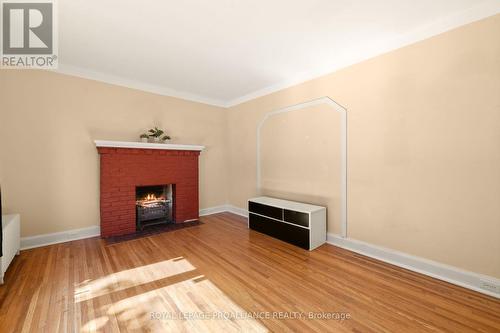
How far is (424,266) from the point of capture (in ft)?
8.03

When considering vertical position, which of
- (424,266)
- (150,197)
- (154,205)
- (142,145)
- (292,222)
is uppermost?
(142,145)

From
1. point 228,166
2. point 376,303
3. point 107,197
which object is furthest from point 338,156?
point 107,197

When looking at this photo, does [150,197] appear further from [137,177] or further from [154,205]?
[137,177]

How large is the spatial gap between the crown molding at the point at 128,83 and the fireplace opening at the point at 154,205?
197 cm

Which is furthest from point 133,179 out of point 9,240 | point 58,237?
point 9,240

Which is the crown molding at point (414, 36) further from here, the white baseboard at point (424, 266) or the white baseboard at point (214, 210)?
the white baseboard at point (214, 210)

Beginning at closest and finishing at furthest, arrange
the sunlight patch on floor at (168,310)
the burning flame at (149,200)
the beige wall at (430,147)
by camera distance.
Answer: the sunlight patch on floor at (168,310) → the beige wall at (430,147) → the burning flame at (149,200)

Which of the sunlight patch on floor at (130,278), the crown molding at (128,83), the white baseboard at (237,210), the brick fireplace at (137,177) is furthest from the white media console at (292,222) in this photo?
the crown molding at (128,83)

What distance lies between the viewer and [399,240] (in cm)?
265

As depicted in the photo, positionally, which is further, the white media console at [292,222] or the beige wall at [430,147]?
the white media console at [292,222]

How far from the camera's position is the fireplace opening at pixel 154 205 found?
4047mm

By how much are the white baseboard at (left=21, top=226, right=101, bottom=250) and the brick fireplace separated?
26cm

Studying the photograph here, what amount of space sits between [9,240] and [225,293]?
263cm

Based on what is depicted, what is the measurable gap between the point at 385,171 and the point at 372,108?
87cm
